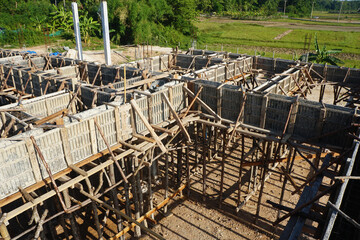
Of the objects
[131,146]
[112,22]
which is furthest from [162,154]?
[112,22]

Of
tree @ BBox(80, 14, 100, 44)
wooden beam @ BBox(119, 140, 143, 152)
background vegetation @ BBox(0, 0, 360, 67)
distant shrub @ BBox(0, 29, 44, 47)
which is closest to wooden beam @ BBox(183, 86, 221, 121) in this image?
wooden beam @ BBox(119, 140, 143, 152)

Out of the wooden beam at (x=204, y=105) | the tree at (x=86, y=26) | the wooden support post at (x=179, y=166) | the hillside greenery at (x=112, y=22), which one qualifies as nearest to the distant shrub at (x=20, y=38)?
the hillside greenery at (x=112, y=22)

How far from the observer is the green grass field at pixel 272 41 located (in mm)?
50425

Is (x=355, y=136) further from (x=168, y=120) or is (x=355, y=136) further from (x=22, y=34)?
(x=22, y=34)

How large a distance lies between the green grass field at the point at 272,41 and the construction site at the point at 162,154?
35206mm

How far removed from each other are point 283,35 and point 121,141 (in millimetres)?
66401

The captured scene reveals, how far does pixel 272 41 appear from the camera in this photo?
61156mm

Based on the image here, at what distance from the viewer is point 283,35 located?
68250mm

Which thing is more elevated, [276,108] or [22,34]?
[22,34]

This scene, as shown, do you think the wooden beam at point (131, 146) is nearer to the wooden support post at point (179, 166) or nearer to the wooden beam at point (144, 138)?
the wooden beam at point (144, 138)

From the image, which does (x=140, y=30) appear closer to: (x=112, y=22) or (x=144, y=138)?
(x=112, y=22)

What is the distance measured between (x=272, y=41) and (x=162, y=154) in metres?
54.8

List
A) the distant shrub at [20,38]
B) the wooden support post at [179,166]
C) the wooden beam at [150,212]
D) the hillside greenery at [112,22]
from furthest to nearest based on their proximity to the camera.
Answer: the hillside greenery at [112,22] → the distant shrub at [20,38] → the wooden support post at [179,166] → the wooden beam at [150,212]

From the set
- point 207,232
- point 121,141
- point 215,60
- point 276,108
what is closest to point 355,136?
point 276,108
